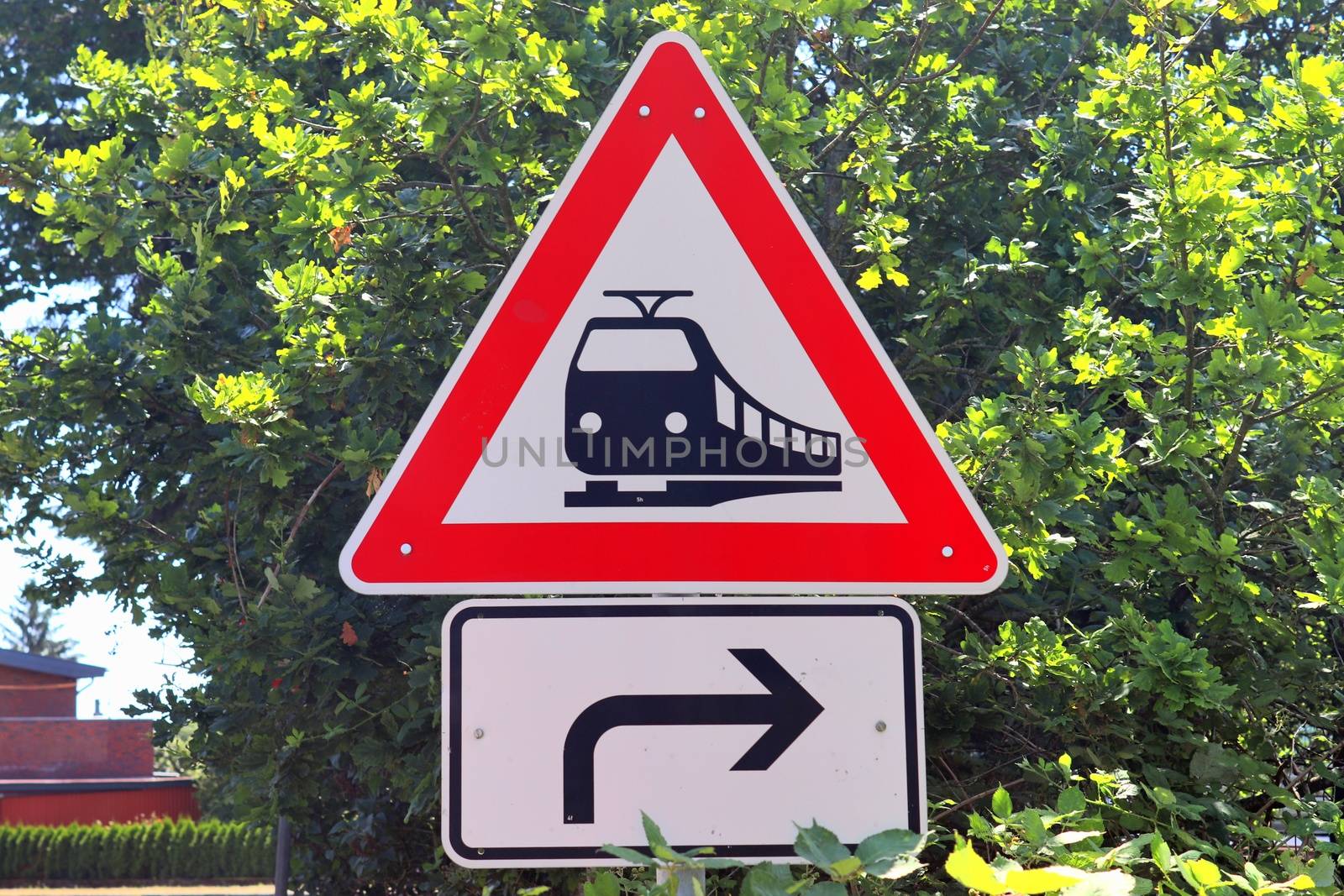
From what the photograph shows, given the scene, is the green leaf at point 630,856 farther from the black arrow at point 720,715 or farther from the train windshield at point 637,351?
the train windshield at point 637,351

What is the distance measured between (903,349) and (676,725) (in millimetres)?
4154

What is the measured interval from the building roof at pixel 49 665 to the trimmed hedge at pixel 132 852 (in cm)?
574

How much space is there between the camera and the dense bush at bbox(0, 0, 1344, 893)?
3768mm

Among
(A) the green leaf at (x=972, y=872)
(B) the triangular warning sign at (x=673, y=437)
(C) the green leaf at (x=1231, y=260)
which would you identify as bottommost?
(A) the green leaf at (x=972, y=872)

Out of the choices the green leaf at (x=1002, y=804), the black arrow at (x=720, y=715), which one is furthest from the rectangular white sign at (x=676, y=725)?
the green leaf at (x=1002, y=804)

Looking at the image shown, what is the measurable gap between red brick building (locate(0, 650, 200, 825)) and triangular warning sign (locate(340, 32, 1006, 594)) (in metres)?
42.5

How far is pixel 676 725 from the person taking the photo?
1826mm

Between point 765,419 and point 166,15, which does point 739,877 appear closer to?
point 765,419

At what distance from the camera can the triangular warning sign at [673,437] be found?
6.28ft

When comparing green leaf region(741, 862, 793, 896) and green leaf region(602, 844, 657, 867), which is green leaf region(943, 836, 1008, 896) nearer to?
green leaf region(741, 862, 793, 896)

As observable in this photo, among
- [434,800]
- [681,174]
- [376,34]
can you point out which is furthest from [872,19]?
[681,174]

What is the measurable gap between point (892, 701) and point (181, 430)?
537 centimetres

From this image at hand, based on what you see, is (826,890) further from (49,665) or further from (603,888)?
(49,665)

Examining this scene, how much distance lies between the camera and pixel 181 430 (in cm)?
649
